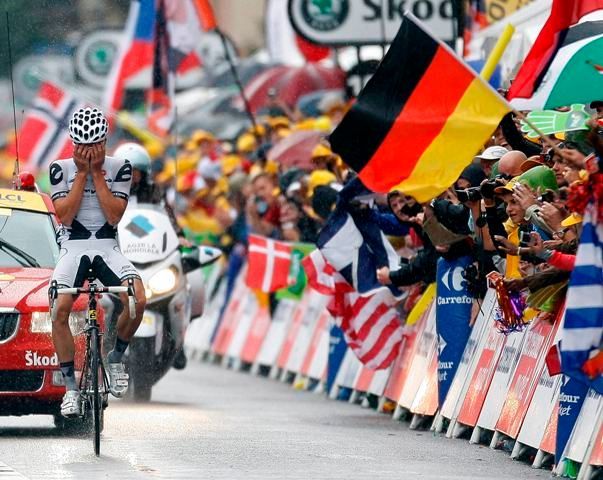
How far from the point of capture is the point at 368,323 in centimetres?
1922

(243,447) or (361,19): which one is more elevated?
(361,19)

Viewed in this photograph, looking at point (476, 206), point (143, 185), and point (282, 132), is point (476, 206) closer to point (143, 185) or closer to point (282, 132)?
point (143, 185)

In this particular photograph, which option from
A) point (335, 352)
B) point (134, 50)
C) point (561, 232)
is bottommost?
point (335, 352)

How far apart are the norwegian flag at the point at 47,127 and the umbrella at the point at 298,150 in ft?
9.11

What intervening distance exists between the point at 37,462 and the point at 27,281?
2.36m

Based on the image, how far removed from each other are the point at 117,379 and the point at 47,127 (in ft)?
39.4

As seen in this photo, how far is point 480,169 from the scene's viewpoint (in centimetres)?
1681

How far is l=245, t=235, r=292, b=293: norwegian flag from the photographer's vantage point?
24312mm

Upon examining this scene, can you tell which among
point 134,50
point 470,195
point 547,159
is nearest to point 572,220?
point 547,159

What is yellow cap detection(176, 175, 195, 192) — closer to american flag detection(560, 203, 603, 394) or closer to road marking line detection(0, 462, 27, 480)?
road marking line detection(0, 462, 27, 480)

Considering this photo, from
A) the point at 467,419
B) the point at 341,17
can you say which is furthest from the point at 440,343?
the point at 341,17

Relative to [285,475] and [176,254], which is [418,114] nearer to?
[285,475]

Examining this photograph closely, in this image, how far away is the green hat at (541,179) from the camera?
14398 millimetres

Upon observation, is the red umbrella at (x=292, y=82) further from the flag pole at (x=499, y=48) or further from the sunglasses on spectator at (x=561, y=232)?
the sunglasses on spectator at (x=561, y=232)
